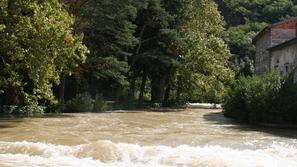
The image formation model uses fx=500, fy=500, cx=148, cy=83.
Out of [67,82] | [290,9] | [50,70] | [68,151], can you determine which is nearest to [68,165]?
[68,151]

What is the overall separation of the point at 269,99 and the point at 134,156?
1339 centimetres

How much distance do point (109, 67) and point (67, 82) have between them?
17.1 feet

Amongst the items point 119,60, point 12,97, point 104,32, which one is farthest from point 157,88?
point 12,97

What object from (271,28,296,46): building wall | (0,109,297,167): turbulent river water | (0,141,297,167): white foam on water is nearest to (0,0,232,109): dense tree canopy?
(0,109,297,167): turbulent river water

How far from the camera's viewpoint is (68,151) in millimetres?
16047

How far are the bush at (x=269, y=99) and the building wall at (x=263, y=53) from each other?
15096 mm

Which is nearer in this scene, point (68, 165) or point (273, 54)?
point (68, 165)

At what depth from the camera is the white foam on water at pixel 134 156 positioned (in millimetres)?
14656

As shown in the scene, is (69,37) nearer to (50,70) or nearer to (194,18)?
(50,70)

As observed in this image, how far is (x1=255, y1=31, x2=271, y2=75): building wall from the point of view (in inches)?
1789

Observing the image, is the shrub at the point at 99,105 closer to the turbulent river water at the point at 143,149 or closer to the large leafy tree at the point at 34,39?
the large leafy tree at the point at 34,39

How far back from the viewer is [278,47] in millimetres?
37781

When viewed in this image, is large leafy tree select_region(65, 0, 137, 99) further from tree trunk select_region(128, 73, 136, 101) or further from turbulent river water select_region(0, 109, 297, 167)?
turbulent river water select_region(0, 109, 297, 167)

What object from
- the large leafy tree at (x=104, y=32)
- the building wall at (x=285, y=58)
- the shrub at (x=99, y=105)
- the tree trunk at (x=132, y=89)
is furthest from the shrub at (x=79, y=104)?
the building wall at (x=285, y=58)
